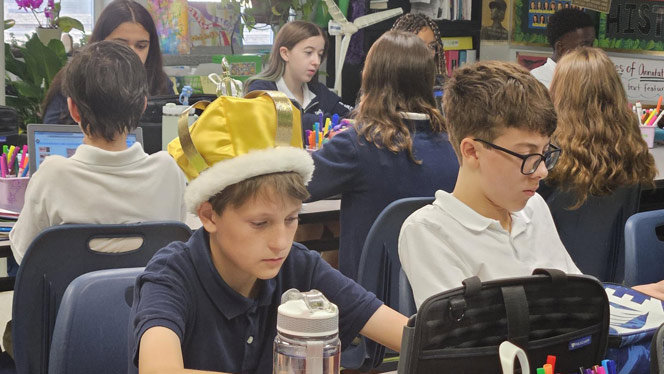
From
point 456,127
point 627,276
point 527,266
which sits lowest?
point 627,276

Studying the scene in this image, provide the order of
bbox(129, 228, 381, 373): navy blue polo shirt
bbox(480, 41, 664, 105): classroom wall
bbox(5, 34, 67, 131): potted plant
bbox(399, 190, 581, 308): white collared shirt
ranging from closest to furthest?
bbox(129, 228, 381, 373): navy blue polo shirt < bbox(399, 190, 581, 308): white collared shirt < bbox(5, 34, 67, 131): potted plant < bbox(480, 41, 664, 105): classroom wall

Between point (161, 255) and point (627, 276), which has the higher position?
point (161, 255)

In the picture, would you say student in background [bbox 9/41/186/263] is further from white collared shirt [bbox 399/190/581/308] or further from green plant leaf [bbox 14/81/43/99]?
green plant leaf [bbox 14/81/43/99]

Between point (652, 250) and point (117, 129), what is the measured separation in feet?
4.29

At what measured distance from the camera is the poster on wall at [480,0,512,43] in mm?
5840

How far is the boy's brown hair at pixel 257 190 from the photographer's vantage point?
1.29 metres

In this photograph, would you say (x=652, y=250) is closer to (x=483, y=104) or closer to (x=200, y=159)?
(x=483, y=104)

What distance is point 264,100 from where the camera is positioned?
4.19 ft

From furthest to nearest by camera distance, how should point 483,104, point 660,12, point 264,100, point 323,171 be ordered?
1. point 660,12
2. point 323,171
3. point 483,104
4. point 264,100

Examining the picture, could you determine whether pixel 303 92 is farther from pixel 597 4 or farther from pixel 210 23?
pixel 597 4

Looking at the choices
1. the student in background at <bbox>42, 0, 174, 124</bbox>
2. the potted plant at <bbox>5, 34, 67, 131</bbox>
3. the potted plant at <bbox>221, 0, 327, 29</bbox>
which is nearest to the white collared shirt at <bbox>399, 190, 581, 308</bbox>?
the student in background at <bbox>42, 0, 174, 124</bbox>

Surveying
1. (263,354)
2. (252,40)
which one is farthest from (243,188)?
(252,40)

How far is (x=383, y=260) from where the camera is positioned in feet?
6.81

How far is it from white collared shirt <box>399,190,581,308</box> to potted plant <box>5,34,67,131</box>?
3.09 metres
